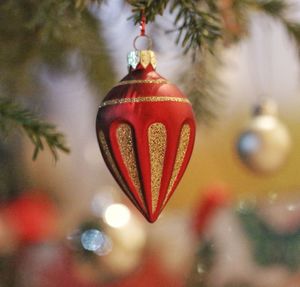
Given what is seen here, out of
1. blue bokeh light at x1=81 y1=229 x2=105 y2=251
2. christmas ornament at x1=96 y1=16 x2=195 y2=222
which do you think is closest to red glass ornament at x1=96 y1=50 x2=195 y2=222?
christmas ornament at x1=96 y1=16 x2=195 y2=222

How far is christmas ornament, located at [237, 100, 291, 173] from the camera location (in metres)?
0.78

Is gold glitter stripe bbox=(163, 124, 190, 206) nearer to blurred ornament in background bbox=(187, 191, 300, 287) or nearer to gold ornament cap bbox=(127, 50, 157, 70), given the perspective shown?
gold ornament cap bbox=(127, 50, 157, 70)

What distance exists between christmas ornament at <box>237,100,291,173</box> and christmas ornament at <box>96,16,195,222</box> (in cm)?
42

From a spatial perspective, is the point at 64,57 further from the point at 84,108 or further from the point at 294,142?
the point at 294,142

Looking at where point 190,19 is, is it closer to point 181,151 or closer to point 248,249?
point 181,151

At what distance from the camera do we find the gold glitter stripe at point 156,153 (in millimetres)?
358

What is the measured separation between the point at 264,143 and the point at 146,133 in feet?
1.47

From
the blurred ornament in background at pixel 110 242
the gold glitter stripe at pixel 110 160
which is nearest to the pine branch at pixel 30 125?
the gold glitter stripe at pixel 110 160

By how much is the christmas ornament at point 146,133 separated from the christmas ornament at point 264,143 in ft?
1.37

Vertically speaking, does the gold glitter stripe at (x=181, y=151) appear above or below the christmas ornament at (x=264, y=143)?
below

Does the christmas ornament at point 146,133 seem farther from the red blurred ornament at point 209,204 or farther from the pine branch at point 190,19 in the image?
the red blurred ornament at point 209,204

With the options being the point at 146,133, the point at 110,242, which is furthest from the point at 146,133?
the point at 110,242

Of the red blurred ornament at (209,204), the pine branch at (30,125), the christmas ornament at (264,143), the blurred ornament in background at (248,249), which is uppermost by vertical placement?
the christmas ornament at (264,143)

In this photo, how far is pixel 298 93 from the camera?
3.03 feet
